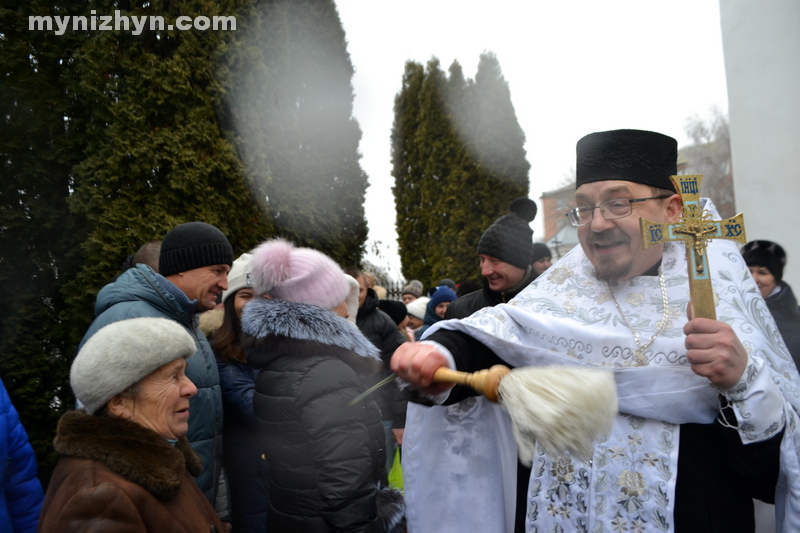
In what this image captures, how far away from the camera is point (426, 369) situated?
1.58m

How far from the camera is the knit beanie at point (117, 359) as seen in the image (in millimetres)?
1948

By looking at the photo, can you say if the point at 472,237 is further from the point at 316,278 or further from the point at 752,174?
the point at 316,278

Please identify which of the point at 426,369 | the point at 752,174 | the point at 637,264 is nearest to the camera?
the point at 426,369

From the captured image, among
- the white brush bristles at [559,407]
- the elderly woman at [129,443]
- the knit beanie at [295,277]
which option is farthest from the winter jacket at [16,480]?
the white brush bristles at [559,407]

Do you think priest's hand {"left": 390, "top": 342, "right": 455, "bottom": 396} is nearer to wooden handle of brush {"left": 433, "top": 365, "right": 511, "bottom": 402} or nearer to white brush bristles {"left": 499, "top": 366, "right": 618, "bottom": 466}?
wooden handle of brush {"left": 433, "top": 365, "right": 511, "bottom": 402}

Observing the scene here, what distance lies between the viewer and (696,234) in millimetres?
1603

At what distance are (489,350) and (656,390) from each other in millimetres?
560

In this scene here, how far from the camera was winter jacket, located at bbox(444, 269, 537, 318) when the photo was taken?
398cm

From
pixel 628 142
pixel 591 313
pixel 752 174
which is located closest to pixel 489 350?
pixel 591 313

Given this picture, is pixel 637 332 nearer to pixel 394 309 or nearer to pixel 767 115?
pixel 394 309

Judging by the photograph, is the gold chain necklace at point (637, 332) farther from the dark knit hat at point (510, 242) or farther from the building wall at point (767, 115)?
the building wall at point (767, 115)

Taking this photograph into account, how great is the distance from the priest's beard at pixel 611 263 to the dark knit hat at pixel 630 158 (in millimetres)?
212

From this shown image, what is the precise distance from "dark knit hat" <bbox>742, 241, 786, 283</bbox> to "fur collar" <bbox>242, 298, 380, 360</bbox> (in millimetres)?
3197

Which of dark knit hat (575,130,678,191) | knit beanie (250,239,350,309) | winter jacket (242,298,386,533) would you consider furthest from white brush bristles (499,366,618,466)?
knit beanie (250,239,350,309)
